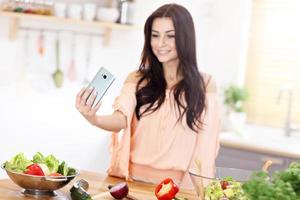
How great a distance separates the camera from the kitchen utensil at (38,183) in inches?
93.2

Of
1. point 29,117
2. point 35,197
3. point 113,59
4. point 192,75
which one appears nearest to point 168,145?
point 192,75

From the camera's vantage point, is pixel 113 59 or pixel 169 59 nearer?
pixel 169 59

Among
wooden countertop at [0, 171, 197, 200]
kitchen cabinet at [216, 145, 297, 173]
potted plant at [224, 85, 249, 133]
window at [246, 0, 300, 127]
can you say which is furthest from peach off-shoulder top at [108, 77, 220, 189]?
window at [246, 0, 300, 127]

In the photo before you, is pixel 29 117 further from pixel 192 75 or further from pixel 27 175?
pixel 27 175

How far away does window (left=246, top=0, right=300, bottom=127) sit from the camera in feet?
15.5

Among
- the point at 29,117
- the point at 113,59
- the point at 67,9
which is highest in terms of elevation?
the point at 67,9

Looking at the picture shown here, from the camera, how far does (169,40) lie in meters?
3.00

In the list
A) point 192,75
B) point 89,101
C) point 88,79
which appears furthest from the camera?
point 88,79

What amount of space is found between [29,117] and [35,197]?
5.87 ft

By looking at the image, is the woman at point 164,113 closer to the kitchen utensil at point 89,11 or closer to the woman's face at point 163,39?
the woman's face at point 163,39

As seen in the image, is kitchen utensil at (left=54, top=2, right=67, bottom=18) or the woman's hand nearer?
the woman's hand

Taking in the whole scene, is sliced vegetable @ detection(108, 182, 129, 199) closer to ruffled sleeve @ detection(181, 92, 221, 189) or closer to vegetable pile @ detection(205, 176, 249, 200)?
vegetable pile @ detection(205, 176, 249, 200)

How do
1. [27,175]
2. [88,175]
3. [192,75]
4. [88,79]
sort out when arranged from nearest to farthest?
1. [27,175]
2. [88,175]
3. [192,75]
4. [88,79]

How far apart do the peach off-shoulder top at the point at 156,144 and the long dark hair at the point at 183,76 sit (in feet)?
0.09
